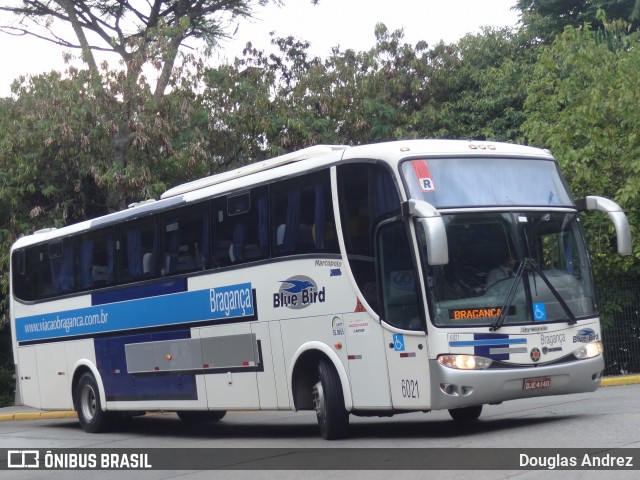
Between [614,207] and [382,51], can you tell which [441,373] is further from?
[382,51]

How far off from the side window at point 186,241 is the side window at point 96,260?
1.83 meters

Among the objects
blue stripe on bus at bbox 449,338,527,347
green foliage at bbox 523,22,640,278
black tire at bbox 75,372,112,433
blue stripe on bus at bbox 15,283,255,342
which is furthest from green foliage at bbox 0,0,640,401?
blue stripe on bus at bbox 449,338,527,347

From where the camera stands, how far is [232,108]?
27.4 metres

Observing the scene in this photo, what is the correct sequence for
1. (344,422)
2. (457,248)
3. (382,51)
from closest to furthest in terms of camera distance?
1. (457,248)
2. (344,422)
3. (382,51)

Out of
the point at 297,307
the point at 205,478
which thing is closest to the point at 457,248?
the point at 297,307

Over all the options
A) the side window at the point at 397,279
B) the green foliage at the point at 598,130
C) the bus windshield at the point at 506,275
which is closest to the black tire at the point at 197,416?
the side window at the point at 397,279

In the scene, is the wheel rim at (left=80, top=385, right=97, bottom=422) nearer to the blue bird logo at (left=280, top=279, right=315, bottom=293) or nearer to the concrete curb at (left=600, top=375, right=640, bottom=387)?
the blue bird logo at (left=280, top=279, right=315, bottom=293)

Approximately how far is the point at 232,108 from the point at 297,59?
17.5ft

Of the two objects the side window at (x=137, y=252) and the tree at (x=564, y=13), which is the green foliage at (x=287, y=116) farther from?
the side window at (x=137, y=252)

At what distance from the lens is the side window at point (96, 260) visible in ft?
57.6

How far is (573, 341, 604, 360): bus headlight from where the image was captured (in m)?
12.1

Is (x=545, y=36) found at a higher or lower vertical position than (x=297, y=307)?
higher

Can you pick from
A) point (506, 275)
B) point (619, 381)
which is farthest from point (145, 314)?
point (619, 381)

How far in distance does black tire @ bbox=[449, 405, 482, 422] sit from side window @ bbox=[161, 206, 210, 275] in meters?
4.02
